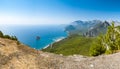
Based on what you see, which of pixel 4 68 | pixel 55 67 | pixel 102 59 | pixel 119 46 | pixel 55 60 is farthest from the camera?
pixel 119 46

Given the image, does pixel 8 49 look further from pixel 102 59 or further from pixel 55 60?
pixel 102 59

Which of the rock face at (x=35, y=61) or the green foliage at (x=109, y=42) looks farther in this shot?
the green foliage at (x=109, y=42)

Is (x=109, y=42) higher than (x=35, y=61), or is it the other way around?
(x=35, y=61)

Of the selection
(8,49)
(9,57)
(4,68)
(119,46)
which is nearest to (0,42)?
(8,49)

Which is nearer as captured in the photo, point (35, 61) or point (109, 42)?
point (35, 61)

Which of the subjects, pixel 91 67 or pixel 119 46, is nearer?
pixel 91 67

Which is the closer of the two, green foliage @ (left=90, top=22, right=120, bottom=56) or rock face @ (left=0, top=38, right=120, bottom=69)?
rock face @ (left=0, top=38, right=120, bottom=69)

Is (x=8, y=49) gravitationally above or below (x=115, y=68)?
above

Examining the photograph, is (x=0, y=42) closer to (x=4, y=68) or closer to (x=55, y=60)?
(x=4, y=68)

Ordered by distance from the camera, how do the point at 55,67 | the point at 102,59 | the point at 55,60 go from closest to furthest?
the point at 55,67
the point at 55,60
the point at 102,59
